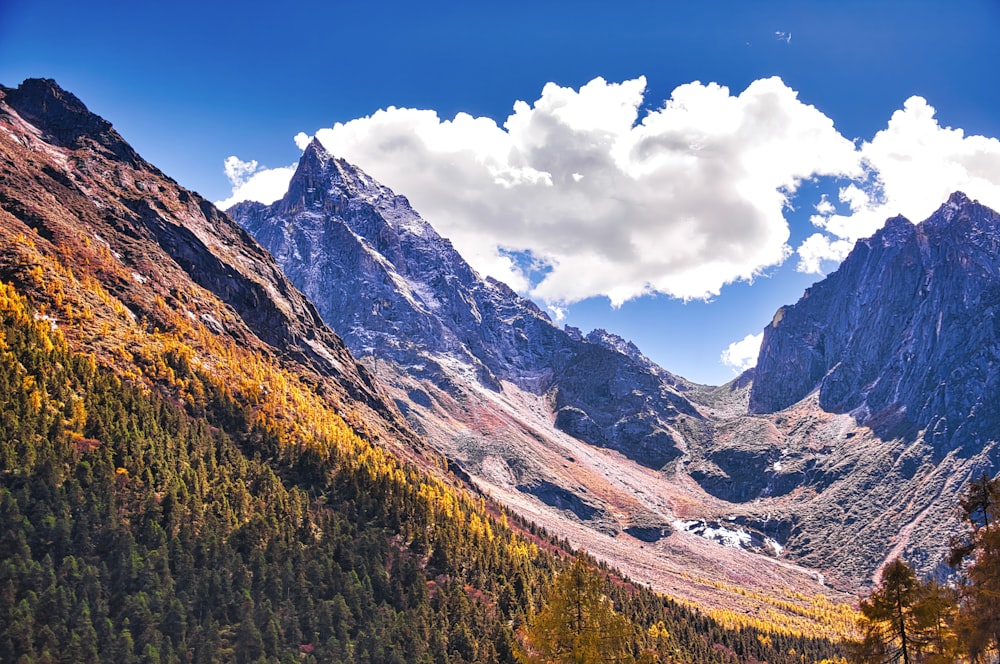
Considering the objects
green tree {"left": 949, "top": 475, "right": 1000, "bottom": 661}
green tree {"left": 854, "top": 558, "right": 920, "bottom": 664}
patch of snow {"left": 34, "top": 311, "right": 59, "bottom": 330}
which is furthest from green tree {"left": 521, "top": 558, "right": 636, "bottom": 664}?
patch of snow {"left": 34, "top": 311, "right": 59, "bottom": 330}

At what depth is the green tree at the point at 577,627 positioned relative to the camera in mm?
31016

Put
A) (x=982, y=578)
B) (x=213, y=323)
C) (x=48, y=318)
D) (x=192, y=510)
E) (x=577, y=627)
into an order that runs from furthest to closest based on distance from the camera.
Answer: (x=213, y=323) < (x=48, y=318) < (x=192, y=510) < (x=577, y=627) < (x=982, y=578)

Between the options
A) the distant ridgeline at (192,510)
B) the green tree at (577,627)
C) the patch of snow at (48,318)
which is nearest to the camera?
the green tree at (577,627)

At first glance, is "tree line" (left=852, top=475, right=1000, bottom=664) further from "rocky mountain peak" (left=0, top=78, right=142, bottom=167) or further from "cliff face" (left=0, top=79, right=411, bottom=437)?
"rocky mountain peak" (left=0, top=78, right=142, bottom=167)

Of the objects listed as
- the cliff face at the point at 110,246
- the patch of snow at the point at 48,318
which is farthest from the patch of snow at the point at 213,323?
the patch of snow at the point at 48,318

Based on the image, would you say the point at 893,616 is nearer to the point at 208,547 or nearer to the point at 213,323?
the point at 208,547

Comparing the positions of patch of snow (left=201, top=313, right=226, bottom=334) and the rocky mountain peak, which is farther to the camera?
the rocky mountain peak

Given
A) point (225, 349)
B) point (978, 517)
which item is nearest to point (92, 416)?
point (225, 349)

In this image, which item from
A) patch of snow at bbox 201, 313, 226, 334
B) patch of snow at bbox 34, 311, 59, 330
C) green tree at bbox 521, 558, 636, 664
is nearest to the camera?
green tree at bbox 521, 558, 636, 664

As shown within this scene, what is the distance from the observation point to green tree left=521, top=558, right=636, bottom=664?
1221 inches

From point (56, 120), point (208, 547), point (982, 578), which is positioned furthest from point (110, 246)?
point (982, 578)

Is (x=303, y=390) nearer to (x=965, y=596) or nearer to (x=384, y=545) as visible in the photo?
(x=384, y=545)

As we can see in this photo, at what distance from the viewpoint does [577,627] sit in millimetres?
31672

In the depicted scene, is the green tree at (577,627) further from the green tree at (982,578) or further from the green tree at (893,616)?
the green tree at (982,578)
